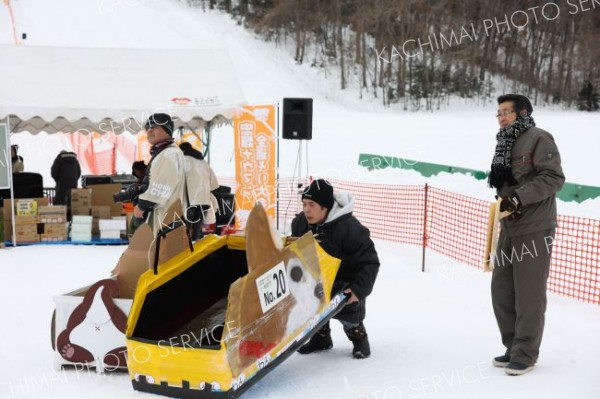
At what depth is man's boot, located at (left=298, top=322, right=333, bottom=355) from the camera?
4859 millimetres

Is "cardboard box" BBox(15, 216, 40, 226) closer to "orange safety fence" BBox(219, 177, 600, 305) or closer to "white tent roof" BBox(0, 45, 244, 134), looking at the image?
"white tent roof" BBox(0, 45, 244, 134)

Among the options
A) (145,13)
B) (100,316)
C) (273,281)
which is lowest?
(100,316)

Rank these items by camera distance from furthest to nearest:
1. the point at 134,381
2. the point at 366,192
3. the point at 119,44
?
the point at 119,44 → the point at 366,192 → the point at 134,381

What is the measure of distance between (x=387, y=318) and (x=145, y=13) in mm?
37513

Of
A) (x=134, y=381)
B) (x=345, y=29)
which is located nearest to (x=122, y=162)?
(x=134, y=381)

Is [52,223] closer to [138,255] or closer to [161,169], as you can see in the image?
[161,169]

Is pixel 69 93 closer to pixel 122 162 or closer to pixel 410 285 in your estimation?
pixel 410 285

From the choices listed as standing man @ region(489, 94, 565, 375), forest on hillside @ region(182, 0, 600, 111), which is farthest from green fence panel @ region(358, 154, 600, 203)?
forest on hillside @ region(182, 0, 600, 111)

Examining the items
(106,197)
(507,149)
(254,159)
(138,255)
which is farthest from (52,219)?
(507,149)

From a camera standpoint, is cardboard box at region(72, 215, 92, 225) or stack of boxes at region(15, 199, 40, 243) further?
cardboard box at region(72, 215, 92, 225)

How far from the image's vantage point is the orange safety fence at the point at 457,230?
22.6 ft

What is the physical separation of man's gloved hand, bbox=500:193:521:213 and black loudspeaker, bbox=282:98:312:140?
5257mm

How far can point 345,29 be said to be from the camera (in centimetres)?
3834

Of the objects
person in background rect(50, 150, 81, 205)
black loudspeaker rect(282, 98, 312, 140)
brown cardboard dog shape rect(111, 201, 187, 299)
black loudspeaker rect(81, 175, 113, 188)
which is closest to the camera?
brown cardboard dog shape rect(111, 201, 187, 299)
